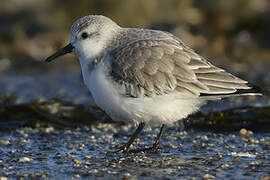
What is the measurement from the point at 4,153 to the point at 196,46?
8.63 m

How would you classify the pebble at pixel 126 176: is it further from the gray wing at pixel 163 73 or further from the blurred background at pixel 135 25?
the blurred background at pixel 135 25

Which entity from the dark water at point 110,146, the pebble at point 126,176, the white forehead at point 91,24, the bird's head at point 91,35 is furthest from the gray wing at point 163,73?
the pebble at point 126,176

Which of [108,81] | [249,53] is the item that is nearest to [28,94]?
[108,81]

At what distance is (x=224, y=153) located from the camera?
6789mm

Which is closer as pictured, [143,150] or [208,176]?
[208,176]

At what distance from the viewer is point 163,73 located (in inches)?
255

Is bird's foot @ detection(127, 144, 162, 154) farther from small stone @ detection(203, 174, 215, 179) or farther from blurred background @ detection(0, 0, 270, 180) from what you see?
small stone @ detection(203, 174, 215, 179)

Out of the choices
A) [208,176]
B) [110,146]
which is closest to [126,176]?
[208,176]

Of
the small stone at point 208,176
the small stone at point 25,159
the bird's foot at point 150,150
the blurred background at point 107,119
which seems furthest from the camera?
the bird's foot at point 150,150

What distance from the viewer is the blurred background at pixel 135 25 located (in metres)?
13.0

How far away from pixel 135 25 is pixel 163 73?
9.35 m

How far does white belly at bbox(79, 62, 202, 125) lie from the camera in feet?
20.9

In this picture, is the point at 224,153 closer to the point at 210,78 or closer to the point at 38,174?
the point at 210,78

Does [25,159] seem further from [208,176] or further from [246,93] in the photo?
[246,93]
